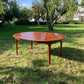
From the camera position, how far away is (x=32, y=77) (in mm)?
2301

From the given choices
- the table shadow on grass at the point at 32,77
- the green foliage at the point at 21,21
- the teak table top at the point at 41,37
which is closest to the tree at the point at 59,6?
the teak table top at the point at 41,37

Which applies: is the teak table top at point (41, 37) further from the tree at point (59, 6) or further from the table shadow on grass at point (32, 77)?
the tree at point (59, 6)

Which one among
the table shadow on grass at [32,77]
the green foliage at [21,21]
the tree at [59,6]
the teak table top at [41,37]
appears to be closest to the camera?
the table shadow on grass at [32,77]

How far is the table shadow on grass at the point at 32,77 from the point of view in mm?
2152

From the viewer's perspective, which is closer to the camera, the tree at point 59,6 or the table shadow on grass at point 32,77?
the table shadow on grass at point 32,77

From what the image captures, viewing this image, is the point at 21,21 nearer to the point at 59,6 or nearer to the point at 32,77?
the point at 59,6

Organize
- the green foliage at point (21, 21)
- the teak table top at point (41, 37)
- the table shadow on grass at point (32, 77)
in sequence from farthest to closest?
the green foliage at point (21, 21) → the teak table top at point (41, 37) → the table shadow on grass at point (32, 77)

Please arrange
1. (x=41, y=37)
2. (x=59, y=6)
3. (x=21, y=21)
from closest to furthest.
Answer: (x=41, y=37) < (x=59, y=6) < (x=21, y=21)

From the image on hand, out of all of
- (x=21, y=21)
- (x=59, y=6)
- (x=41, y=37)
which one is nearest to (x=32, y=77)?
(x=41, y=37)

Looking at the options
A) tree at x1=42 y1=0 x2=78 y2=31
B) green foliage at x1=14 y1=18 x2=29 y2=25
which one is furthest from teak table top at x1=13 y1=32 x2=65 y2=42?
green foliage at x1=14 y1=18 x2=29 y2=25

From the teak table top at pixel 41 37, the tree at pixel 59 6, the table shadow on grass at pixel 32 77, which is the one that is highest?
the tree at pixel 59 6

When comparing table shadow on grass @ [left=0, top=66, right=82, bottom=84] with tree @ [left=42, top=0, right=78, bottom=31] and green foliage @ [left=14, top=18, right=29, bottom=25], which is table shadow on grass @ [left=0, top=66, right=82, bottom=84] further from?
green foliage @ [left=14, top=18, right=29, bottom=25]

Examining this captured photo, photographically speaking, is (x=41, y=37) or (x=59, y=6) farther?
(x=59, y=6)

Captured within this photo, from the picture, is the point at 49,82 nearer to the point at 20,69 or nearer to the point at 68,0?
the point at 20,69
